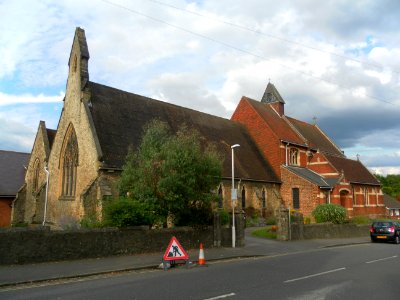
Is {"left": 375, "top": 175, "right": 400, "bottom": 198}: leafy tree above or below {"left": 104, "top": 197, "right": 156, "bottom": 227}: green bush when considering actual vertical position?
above

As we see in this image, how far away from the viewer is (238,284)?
10.0m

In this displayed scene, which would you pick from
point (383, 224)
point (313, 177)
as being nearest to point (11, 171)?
point (313, 177)

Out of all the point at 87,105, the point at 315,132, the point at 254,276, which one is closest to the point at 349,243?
the point at 254,276

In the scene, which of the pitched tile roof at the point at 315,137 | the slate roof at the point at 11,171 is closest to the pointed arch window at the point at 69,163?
the slate roof at the point at 11,171

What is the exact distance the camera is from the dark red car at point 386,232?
25.2 m

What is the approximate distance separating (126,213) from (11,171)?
83.6ft

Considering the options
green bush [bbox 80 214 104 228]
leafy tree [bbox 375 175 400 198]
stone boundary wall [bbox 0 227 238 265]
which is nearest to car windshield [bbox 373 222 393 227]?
stone boundary wall [bbox 0 227 238 265]

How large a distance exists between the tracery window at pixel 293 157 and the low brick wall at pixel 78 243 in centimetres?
2404

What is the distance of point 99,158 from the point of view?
2289cm

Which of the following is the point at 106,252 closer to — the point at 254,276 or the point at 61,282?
the point at 61,282

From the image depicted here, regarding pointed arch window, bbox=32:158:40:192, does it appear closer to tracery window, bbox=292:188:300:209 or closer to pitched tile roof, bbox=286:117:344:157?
tracery window, bbox=292:188:300:209

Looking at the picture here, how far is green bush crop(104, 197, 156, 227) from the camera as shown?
16156mm

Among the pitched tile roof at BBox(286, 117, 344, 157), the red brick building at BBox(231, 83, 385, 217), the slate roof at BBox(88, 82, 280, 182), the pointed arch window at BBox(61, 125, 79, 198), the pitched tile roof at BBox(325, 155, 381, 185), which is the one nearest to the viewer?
the slate roof at BBox(88, 82, 280, 182)

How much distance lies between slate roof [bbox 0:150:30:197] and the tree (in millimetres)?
20627
